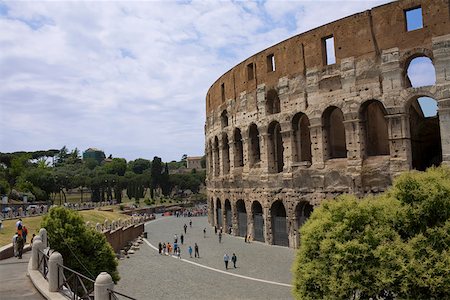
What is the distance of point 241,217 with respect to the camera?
29906 mm

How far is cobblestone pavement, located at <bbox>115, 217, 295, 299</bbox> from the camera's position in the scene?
52.3 feet

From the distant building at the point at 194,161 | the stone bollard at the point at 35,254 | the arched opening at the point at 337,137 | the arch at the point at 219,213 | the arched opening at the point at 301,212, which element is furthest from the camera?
the distant building at the point at 194,161

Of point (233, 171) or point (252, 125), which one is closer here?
point (252, 125)

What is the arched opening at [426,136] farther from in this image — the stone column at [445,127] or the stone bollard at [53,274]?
the stone bollard at [53,274]

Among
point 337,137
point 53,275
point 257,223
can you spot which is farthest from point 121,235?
point 53,275

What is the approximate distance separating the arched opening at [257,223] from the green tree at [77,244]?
1307 centimetres

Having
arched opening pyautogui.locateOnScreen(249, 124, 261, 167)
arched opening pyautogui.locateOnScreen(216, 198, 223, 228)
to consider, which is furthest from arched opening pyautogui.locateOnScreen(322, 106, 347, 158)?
arched opening pyautogui.locateOnScreen(216, 198, 223, 228)

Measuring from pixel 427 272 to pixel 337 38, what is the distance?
16243mm

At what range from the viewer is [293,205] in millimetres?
23953

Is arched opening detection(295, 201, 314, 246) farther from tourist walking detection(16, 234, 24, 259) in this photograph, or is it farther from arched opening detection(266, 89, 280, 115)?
tourist walking detection(16, 234, 24, 259)

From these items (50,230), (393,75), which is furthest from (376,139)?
(50,230)

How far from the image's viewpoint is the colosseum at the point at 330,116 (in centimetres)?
1920

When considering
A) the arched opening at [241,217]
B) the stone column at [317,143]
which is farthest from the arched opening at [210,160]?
the stone column at [317,143]

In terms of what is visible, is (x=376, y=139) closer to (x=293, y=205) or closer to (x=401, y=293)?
(x=293, y=205)
